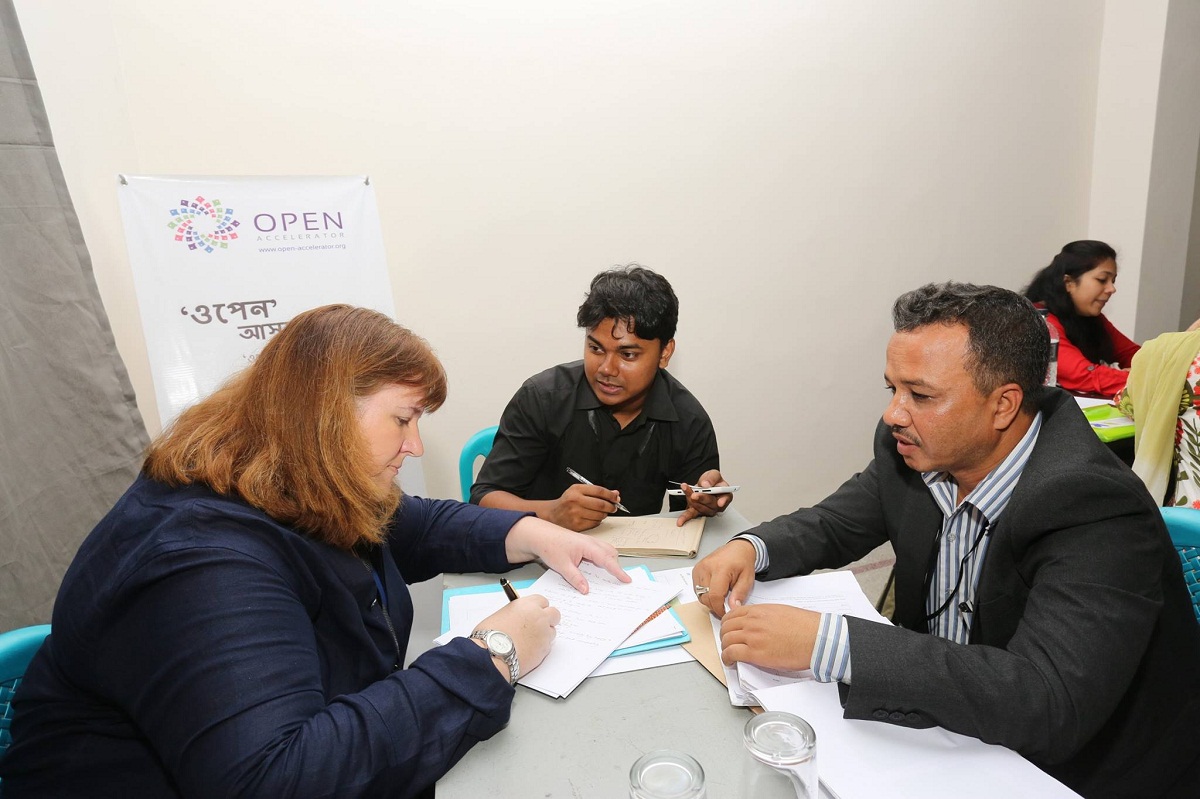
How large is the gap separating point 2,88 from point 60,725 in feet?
5.47

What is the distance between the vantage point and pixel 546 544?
1493 mm

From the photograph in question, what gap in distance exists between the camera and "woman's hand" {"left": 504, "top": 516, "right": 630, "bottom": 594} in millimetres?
1444

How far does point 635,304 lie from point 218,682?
145 centimetres

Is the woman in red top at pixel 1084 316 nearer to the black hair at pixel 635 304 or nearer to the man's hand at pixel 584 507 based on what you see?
the black hair at pixel 635 304

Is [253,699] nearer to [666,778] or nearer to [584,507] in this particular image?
[666,778]

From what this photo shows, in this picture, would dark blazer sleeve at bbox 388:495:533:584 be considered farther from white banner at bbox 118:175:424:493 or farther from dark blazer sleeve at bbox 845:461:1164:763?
white banner at bbox 118:175:424:493

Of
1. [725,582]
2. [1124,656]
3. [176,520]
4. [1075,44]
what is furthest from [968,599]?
[1075,44]

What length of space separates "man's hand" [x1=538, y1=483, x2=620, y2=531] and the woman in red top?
9.65 feet

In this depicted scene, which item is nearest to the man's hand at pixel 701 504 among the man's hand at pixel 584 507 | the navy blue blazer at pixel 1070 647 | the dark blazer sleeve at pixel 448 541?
the man's hand at pixel 584 507

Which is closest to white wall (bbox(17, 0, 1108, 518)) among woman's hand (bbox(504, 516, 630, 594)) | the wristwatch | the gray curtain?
the gray curtain

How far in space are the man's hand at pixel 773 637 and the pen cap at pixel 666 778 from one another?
338 mm

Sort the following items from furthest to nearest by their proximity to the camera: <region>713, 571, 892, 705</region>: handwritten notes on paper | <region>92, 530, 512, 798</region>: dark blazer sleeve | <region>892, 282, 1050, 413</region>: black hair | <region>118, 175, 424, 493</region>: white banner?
<region>118, 175, 424, 493</region>: white banner, <region>892, 282, 1050, 413</region>: black hair, <region>713, 571, 892, 705</region>: handwritten notes on paper, <region>92, 530, 512, 798</region>: dark blazer sleeve

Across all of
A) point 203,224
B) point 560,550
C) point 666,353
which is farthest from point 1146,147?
point 203,224

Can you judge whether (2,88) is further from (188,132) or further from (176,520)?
(176,520)
